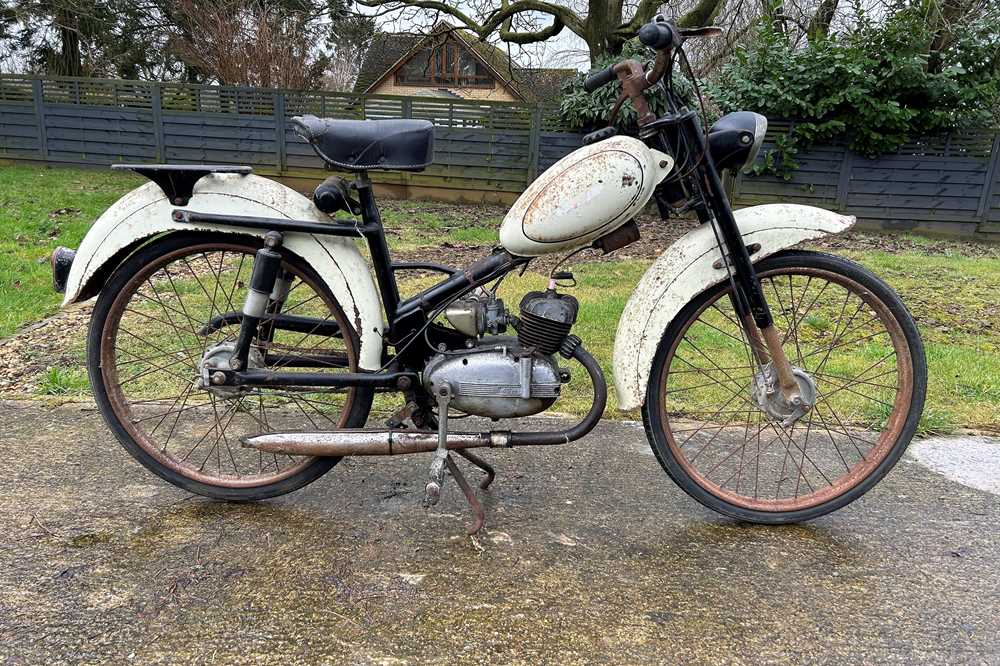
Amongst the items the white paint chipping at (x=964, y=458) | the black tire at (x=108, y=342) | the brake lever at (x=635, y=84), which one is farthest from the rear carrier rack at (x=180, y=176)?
the white paint chipping at (x=964, y=458)

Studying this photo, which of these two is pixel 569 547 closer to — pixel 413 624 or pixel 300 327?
pixel 413 624

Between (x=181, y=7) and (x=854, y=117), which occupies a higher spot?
(x=181, y=7)

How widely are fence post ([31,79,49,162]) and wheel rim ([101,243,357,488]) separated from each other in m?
8.46

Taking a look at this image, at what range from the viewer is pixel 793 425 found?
2082 millimetres

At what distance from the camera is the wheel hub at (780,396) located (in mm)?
2023

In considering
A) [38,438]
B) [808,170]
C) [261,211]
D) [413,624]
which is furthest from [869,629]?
[808,170]

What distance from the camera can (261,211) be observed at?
6.37 feet

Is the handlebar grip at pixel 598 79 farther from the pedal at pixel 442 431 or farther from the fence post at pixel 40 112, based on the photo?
the fence post at pixel 40 112

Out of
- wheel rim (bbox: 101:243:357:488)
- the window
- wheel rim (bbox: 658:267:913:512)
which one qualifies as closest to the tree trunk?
wheel rim (bbox: 658:267:913:512)

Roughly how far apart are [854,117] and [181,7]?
12373 mm

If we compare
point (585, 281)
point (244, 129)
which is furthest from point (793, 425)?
point (244, 129)

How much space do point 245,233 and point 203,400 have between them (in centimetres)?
121

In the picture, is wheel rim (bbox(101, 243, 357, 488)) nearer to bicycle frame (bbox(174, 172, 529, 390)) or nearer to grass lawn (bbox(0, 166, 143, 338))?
bicycle frame (bbox(174, 172, 529, 390))

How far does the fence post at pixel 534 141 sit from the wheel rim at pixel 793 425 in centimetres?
595
